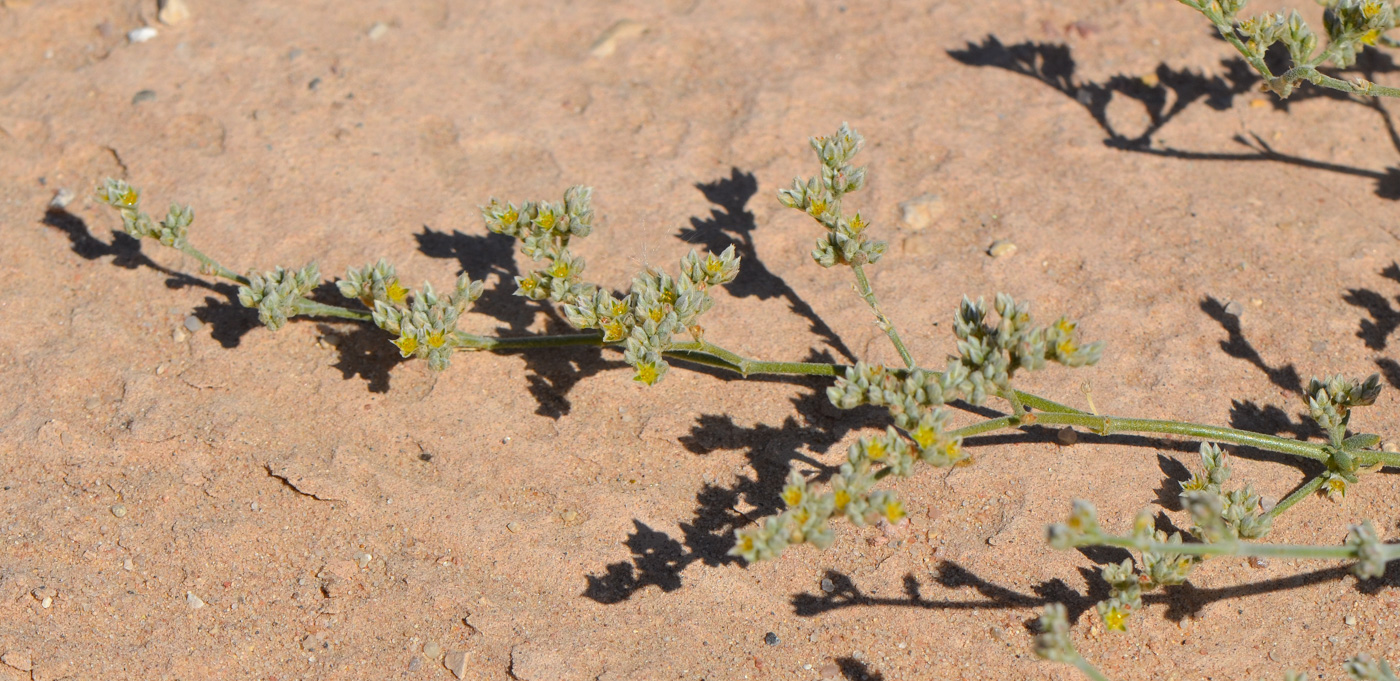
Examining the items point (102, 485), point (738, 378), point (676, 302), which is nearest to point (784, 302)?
point (738, 378)

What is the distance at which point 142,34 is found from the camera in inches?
194

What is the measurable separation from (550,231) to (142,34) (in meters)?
2.76

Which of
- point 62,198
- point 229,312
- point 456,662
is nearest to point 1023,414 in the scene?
point 456,662

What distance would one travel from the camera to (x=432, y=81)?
15.6 ft

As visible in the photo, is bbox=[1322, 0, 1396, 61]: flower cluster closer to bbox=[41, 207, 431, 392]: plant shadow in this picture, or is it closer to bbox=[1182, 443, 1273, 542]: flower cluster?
bbox=[1182, 443, 1273, 542]: flower cluster

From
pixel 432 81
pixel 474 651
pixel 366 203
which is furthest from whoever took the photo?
pixel 432 81

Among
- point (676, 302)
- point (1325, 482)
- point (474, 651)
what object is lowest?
point (474, 651)

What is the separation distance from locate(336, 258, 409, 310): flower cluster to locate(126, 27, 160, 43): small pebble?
91.1 inches

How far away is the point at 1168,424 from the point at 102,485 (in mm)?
3407

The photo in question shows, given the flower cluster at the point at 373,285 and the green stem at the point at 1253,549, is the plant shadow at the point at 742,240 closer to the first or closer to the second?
the flower cluster at the point at 373,285

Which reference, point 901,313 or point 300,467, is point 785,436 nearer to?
point 901,313

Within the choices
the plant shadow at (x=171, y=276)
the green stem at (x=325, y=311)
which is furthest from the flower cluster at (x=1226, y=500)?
the plant shadow at (x=171, y=276)

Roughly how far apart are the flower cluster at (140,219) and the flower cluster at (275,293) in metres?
0.36

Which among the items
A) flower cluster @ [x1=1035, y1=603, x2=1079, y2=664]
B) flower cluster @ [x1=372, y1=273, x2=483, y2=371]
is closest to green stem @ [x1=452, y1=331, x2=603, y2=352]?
flower cluster @ [x1=372, y1=273, x2=483, y2=371]
